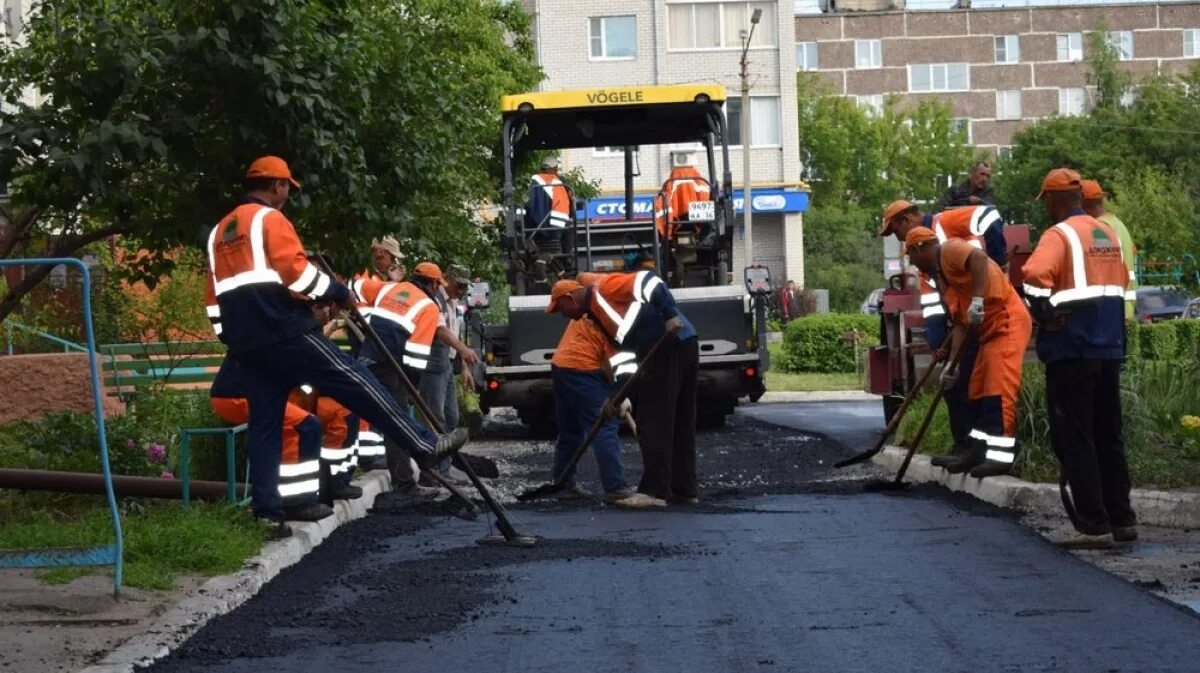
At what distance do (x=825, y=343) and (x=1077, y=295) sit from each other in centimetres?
2532

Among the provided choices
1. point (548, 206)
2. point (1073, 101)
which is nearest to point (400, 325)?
point (548, 206)

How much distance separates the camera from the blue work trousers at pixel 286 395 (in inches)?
379

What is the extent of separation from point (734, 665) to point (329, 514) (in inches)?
178

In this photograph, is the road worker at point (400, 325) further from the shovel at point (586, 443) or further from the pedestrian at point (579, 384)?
the pedestrian at point (579, 384)

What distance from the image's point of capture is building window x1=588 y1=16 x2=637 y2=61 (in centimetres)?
5359

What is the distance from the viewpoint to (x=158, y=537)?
352 inches

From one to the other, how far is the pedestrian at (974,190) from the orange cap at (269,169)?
598cm

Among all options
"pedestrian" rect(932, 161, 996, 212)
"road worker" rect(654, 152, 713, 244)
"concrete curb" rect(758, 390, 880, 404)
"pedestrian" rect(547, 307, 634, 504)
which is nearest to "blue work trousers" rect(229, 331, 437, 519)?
"pedestrian" rect(547, 307, 634, 504)

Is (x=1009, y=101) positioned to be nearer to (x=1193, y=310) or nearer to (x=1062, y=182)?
(x=1193, y=310)

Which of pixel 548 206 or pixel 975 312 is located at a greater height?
pixel 548 206

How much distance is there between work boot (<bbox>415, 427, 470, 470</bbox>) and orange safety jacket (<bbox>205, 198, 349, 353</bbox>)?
0.81 m

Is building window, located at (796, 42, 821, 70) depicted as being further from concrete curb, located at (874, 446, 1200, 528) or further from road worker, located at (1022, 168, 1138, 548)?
road worker, located at (1022, 168, 1138, 548)

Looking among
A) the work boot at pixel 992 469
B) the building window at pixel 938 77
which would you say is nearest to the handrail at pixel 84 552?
the work boot at pixel 992 469

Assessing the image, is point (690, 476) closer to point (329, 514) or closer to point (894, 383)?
point (329, 514)
